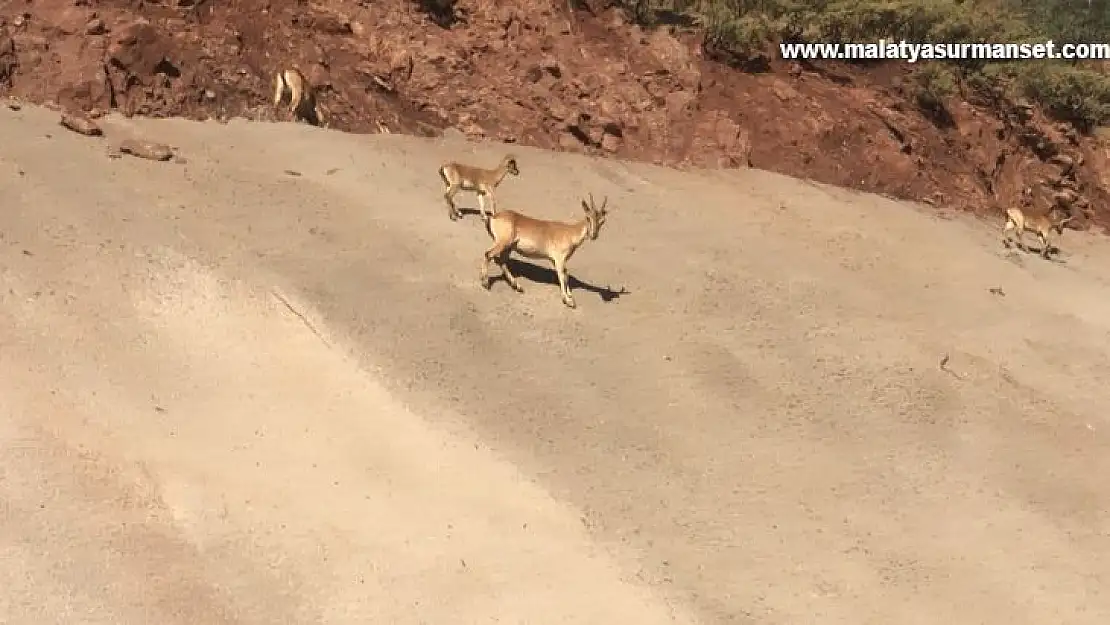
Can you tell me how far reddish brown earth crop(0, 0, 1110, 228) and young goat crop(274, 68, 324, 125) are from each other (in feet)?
1.20

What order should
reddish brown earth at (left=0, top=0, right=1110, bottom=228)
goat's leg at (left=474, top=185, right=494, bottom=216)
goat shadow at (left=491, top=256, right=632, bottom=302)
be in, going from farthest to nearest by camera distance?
reddish brown earth at (left=0, top=0, right=1110, bottom=228) → goat's leg at (left=474, top=185, right=494, bottom=216) → goat shadow at (left=491, top=256, right=632, bottom=302)

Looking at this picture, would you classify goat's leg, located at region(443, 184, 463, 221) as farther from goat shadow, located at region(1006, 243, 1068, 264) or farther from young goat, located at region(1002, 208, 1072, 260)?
young goat, located at region(1002, 208, 1072, 260)

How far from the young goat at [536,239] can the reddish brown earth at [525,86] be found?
6.51 metres

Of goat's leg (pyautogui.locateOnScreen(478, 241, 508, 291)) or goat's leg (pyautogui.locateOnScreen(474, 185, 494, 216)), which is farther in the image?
goat's leg (pyautogui.locateOnScreen(474, 185, 494, 216))

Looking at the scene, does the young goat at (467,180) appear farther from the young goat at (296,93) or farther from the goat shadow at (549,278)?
the young goat at (296,93)

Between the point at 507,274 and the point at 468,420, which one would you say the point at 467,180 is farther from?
the point at 468,420

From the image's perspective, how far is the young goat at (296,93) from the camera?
17688mm

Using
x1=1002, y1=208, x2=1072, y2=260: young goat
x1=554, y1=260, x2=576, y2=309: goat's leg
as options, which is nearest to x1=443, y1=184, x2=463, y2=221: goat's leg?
x1=554, y1=260, x2=576, y2=309: goat's leg

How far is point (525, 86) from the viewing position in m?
20.9

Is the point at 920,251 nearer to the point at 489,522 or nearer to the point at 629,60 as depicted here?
the point at 629,60

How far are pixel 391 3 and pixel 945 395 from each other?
1237cm

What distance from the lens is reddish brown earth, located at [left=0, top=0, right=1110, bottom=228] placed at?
56.4 ft

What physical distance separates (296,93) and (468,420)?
889 cm

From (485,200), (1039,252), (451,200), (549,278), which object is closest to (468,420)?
(549,278)
